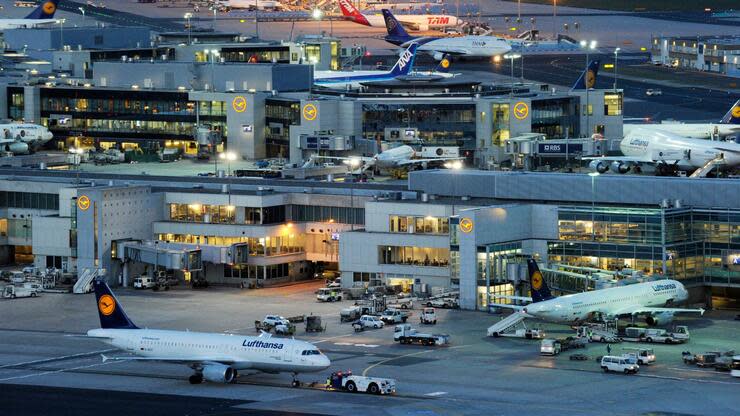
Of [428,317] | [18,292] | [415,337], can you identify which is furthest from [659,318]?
[18,292]

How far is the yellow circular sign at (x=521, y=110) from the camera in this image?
636 feet

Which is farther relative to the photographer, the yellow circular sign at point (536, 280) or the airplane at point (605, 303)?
the yellow circular sign at point (536, 280)

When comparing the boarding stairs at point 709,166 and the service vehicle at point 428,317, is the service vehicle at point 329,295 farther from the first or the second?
the boarding stairs at point 709,166

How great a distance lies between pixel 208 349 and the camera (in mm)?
108312

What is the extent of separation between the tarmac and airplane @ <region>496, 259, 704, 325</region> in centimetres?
200

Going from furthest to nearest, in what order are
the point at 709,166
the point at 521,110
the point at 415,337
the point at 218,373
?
the point at 521,110, the point at 709,166, the point at 415,337, the point at 218,373

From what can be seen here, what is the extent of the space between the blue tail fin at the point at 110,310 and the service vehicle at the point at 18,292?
32.7 m

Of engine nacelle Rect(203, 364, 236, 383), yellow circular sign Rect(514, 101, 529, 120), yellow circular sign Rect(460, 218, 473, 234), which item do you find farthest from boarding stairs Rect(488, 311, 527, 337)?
yellow circular sign Rect(514, 101, 529, 120)

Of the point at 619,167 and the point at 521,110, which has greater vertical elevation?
the point at 521,110

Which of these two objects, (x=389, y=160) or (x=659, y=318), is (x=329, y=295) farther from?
(x=389, y=160)

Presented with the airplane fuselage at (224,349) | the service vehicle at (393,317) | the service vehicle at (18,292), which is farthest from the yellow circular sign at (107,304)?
the service vehicle at (18,292)

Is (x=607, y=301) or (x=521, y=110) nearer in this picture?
(x=607, y=301)

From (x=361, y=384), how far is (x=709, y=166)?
66382 mm

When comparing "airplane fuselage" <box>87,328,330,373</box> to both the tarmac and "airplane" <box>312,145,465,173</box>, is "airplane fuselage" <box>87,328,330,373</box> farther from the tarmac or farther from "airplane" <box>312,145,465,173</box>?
"airplane" <box>312,145,465,173</box>
